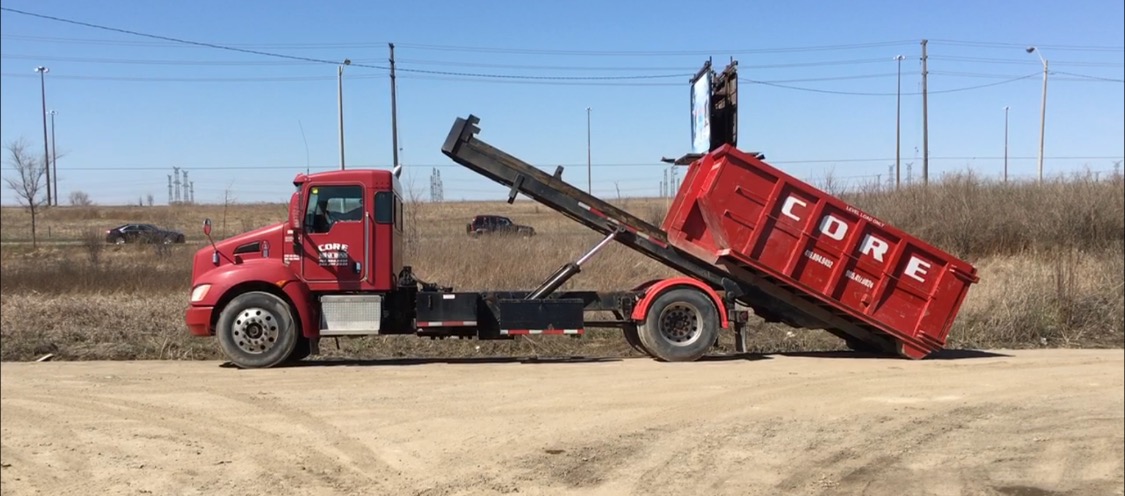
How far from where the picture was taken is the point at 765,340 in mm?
12969

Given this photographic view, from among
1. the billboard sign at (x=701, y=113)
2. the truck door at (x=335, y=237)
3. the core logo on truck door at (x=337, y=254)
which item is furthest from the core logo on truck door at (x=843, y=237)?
the core logo on truck door at (x=337, y=254)

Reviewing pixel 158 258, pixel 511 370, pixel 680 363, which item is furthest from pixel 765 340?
pixel 158 258

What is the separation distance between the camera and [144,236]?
21.4 metres

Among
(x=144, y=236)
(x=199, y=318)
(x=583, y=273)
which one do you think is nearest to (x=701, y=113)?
(x=583, y=273)

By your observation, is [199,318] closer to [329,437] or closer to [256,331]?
[256,331]

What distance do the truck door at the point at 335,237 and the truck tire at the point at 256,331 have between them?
2.05 feet

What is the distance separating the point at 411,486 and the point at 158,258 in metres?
17.1

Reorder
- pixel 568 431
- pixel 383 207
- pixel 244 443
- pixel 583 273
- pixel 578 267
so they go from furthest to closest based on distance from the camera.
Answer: pixel 583 273
pixel 578 267
pixel 383 207
pixel 568 431
pixel 244 443

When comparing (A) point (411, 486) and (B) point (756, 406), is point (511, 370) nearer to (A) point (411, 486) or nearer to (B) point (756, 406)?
(B) point (756, 406)

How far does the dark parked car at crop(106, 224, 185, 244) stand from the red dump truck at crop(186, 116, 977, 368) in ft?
40.4

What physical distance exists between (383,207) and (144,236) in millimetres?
14445

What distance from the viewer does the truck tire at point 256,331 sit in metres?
9.98

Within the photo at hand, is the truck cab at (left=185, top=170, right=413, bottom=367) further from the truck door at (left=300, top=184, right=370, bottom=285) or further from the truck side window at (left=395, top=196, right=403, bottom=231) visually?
the truck side window at (left=395, top=196, right=403, bottom=231)

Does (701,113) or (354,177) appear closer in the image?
(354,177)
